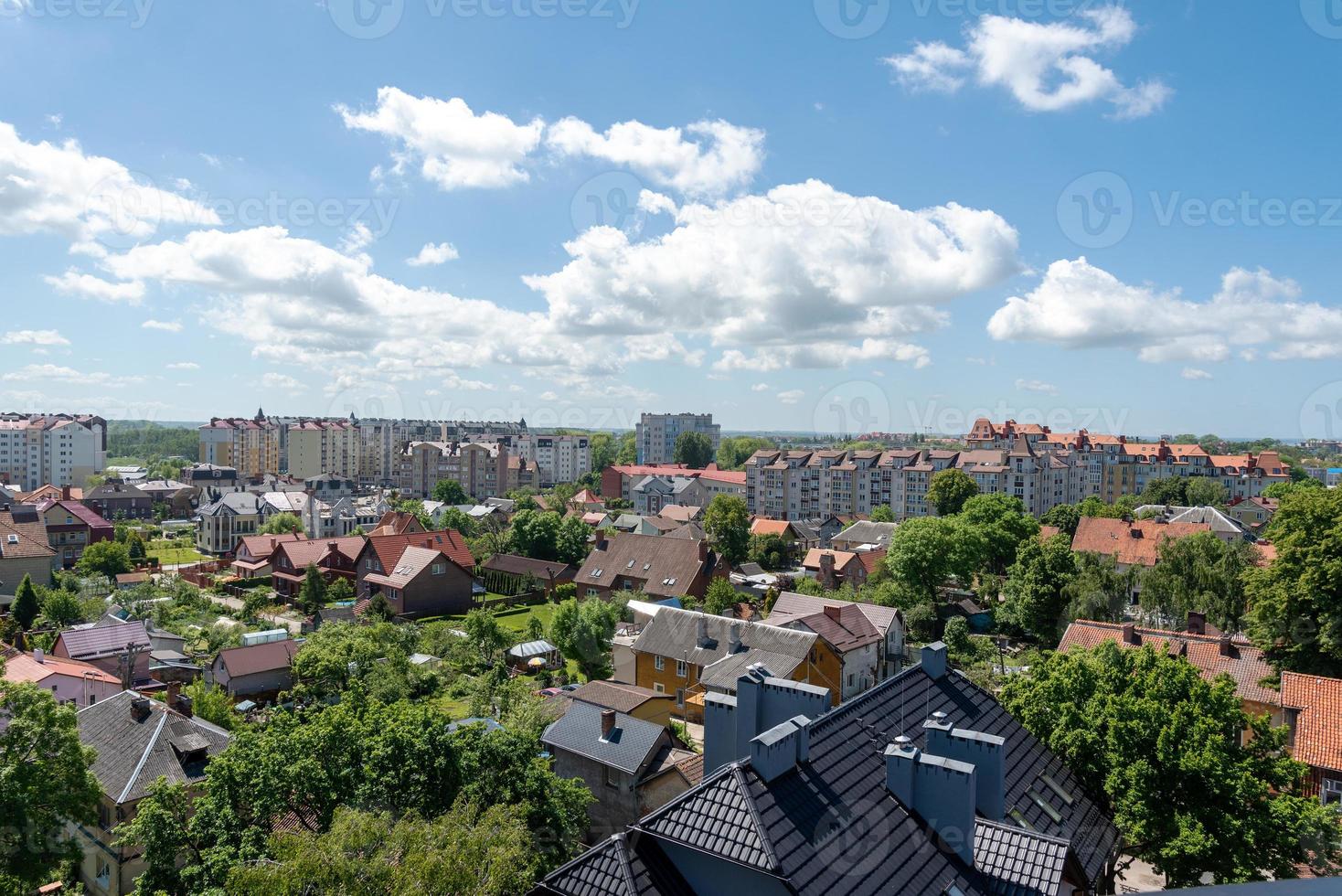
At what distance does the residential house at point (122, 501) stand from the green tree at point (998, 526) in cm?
7244

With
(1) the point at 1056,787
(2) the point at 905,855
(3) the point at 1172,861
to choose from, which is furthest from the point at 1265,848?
(2) the point at 905,855

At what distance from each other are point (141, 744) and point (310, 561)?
2841cm

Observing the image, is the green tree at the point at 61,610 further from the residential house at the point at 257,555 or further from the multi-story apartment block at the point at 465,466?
the multi-story apartment block at the point at 465,466

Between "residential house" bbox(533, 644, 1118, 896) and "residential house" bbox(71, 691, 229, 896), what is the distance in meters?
10.3

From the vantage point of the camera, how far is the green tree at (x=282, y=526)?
184 feet

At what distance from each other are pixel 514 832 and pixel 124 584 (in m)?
41.5

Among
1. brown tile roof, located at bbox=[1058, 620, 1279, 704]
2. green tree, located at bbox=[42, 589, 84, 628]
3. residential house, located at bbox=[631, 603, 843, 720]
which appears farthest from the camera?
green tree, located at bbox=[42, 589, 84, 628]

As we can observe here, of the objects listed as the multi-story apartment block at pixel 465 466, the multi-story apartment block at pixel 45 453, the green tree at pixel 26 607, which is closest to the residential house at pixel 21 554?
the green tree at pixel 26 607

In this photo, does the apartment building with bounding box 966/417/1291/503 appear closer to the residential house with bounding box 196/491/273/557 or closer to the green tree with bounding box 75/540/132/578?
the residential house with bounding box 196/491/273/557

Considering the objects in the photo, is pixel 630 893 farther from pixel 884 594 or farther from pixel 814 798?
pixel 884 594

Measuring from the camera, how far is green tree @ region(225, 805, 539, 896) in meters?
8.62

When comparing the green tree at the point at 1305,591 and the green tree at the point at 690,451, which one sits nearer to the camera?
the green tree at the point at 1305,591

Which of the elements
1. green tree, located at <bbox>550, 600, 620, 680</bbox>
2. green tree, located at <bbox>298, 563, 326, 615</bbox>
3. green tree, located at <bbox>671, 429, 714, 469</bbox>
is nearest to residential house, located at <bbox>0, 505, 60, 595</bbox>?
green tree, located at <bbox>298, 563, 326, 615</bbox>

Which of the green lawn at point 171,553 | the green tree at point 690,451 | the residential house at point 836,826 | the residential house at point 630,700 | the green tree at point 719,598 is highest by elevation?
the green tree at point 690,451
